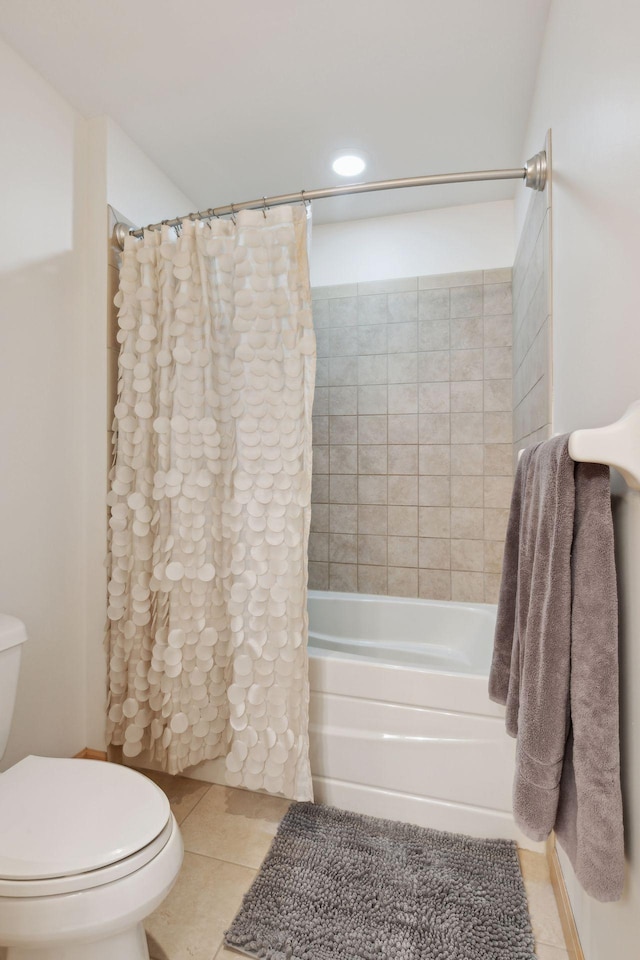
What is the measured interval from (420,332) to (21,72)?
1.91 metres

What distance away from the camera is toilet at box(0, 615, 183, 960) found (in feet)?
3.20

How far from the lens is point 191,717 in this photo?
179cm

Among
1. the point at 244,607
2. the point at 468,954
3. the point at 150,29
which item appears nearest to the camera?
the point at 468,954

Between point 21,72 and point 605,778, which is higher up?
point 21,72

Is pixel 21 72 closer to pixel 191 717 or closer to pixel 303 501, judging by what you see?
pixel 303 501

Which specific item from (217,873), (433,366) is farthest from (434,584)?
(217,873)

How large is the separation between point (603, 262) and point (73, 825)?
63.6 inches

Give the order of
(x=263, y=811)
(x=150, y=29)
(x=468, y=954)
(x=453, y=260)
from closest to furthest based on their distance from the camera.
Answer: (x=468, y=954) → (x=150, y=29) → (x=263, y=811) → (x=453, y=260)

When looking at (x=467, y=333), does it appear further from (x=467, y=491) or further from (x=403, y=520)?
(x=403, y=520)

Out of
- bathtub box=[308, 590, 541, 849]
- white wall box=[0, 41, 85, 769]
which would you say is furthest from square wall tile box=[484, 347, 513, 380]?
white wall box=[0, 41, 85, 769]

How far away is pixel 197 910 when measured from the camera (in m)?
1.42

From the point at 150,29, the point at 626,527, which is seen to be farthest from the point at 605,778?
the point at 150,29

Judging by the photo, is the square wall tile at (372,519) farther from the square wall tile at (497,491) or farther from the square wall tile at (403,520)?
the square wall tile at (497,491)

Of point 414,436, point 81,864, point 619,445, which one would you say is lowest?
point 81,864
